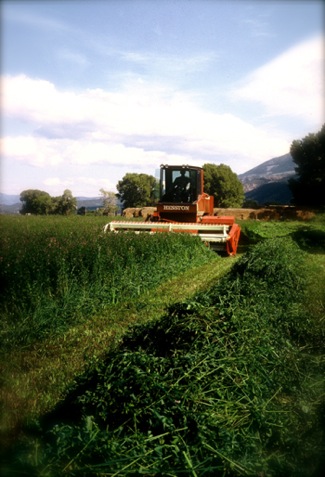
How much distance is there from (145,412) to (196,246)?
906 cm

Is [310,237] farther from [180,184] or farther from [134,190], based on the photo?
[134,190]

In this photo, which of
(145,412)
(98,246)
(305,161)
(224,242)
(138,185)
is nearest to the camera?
(145,412)

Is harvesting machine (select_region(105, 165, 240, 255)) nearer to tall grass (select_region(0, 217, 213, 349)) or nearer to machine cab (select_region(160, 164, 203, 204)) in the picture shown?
machine cab (select_region(160, 164, 203, 204))

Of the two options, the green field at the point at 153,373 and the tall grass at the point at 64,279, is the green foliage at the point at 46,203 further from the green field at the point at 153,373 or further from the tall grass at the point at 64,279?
the green field at the point at 153,373

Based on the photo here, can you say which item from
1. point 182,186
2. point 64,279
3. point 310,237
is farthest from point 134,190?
point 64,279

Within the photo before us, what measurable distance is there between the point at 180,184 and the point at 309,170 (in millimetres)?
29296

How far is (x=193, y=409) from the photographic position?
276cm

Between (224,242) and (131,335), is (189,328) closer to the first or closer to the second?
(131,335)

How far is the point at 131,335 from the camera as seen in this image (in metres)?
4.39

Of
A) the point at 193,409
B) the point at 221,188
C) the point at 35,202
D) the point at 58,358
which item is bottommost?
the point at 58,358

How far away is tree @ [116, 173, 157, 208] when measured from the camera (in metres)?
73.4

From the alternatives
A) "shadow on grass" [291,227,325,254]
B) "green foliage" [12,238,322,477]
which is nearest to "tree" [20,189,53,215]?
"shadow on grass" [291,227,325,254]

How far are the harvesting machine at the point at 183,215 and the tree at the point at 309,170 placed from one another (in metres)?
26.8

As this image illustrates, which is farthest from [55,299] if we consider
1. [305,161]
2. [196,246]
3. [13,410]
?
[305,161]
